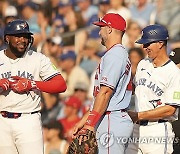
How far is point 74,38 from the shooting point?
10.1 m

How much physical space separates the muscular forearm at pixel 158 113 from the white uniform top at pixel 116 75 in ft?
1.40

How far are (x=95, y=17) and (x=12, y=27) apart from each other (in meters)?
5.03

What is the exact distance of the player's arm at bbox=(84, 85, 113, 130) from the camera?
436cm

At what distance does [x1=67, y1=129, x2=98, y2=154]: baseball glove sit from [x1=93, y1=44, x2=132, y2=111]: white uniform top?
0.33m

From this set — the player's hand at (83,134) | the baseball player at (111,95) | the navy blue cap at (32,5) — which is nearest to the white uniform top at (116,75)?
the baseball player at (111,95)

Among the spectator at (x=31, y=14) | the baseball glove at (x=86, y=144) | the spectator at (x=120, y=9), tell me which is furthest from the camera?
the spectator at (x=31, y=14)

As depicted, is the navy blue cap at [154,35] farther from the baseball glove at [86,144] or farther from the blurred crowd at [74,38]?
the blurred crowd at [74,38]

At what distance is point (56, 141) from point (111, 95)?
14.3ft

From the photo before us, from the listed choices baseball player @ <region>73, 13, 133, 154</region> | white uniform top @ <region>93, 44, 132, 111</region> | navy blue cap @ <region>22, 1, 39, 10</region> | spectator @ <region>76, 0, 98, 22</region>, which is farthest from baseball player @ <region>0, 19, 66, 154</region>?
navy blue cap @ <region>22, 1, 39, 10</region>

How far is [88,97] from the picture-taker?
9109 mm

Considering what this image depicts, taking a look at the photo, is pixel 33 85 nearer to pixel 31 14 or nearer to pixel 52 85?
pixel 52 85

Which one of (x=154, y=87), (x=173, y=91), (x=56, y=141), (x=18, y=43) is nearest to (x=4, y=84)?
(x=18, y=43)

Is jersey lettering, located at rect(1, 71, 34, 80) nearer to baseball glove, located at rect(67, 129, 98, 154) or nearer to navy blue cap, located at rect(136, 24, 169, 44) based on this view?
baseball glove, located at rect(67, 129, 98, 154)

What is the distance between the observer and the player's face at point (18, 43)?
5.11m
